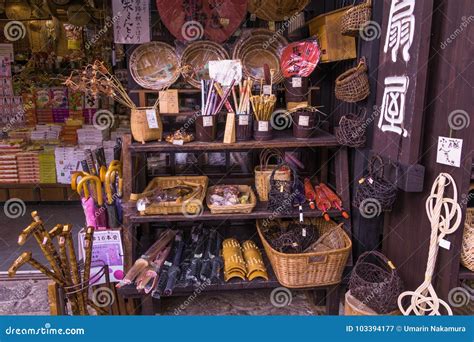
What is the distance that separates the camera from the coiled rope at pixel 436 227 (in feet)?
6.82

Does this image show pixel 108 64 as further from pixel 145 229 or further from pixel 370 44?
pixel 370 44

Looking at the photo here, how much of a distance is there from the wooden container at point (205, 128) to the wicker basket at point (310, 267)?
0.89 metres

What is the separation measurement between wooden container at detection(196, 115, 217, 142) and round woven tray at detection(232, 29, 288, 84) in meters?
0.49

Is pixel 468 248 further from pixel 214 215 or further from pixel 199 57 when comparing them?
pixel 199 57

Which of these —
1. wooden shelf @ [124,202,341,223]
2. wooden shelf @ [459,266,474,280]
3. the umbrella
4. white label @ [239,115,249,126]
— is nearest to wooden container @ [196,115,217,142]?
white label @ [239,115,249,126]

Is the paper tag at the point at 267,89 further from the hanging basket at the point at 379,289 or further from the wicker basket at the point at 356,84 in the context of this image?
the hanging basket at the point at 379,289

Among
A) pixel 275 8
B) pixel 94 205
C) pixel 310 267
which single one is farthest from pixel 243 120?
pixel 94 205

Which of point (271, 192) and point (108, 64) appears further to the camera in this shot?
point (108, 64)

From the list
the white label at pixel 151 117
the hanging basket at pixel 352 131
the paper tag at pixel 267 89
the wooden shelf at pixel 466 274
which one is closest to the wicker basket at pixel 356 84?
the hanging basket at pixel 352 131

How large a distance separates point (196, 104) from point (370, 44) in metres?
1.46

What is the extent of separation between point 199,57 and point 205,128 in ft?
2.10

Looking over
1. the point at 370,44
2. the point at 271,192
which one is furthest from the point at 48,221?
the point at 370,44

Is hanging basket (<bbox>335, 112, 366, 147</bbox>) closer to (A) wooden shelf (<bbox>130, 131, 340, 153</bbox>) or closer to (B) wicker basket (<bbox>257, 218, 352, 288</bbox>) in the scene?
(A) wooden shelf (<bbox>130, 131, 340, 153</bbox>)

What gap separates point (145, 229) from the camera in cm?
348
